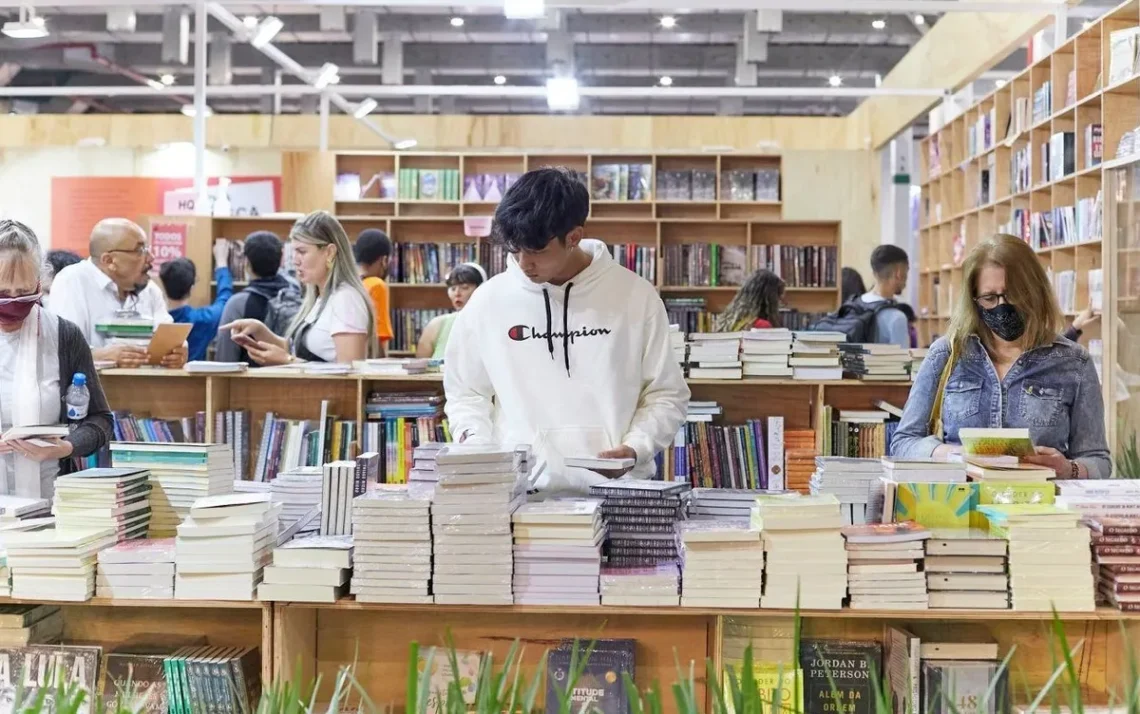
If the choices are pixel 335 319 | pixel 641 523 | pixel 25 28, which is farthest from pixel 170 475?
pixel 25 28

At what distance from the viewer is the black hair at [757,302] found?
5859mm

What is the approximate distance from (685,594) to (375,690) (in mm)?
746

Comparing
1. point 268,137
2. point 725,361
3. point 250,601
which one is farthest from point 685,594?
point 268,137

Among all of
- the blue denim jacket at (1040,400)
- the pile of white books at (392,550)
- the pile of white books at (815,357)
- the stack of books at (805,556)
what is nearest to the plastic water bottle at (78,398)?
the pile of white books at (392,550)

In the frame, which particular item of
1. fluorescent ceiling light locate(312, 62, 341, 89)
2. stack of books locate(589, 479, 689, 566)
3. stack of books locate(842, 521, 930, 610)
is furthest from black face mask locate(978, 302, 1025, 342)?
fluorescent ceiling light locate(312, 62, 341, 89)

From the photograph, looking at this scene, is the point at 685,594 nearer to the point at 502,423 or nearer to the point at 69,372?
the point at 502,423

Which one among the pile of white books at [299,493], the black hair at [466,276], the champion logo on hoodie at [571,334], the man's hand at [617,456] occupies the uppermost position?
the black hair at [466,276]

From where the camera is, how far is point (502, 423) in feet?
9.84

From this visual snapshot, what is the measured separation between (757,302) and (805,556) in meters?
3.63

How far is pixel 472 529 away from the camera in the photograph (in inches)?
93.3

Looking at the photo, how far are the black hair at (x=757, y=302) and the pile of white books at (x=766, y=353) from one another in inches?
27.7

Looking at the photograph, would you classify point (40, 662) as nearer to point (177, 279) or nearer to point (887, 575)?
point (887, 575)

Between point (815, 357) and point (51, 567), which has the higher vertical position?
point (815, 357)

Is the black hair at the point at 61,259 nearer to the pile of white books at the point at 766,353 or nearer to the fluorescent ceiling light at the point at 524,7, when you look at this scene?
the fluorescent ceiling light at the point at 524,7
